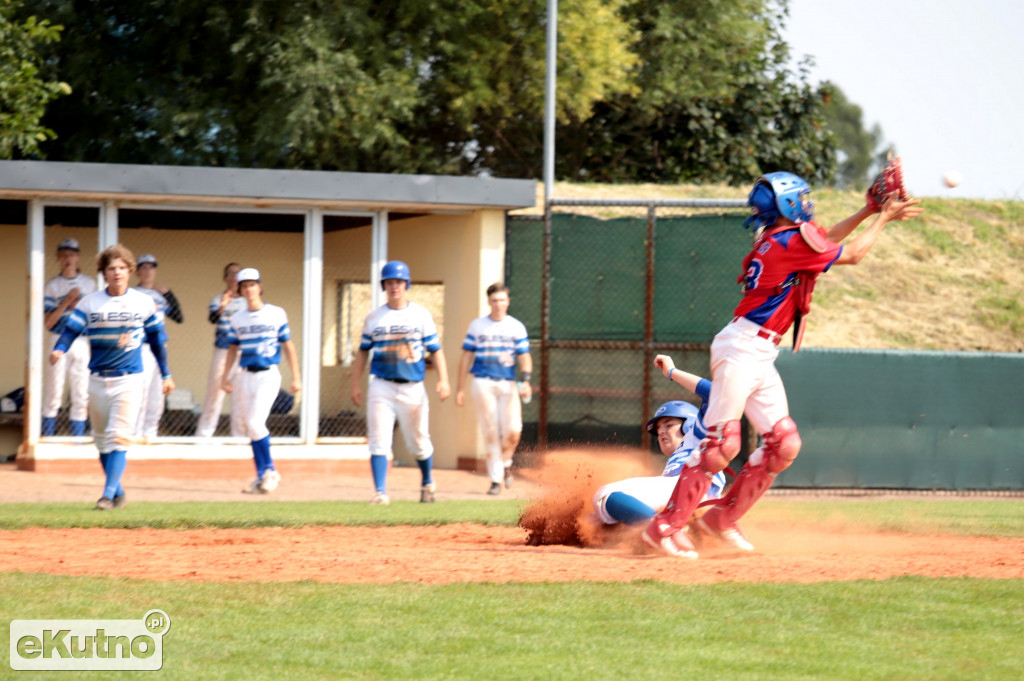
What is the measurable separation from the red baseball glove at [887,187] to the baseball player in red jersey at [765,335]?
36 mm

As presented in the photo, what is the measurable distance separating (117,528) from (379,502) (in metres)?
2.52

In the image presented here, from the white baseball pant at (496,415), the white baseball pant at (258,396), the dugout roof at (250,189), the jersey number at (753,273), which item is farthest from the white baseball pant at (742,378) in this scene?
the dugout roof at (250,189)

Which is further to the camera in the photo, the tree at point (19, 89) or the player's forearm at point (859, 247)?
the tree at point (19, 89)

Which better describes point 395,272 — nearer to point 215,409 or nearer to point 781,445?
point 215,409

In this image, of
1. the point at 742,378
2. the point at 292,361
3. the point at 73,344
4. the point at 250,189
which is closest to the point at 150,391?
the point at 73,344

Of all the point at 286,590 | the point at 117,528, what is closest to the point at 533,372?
the point at 117,528

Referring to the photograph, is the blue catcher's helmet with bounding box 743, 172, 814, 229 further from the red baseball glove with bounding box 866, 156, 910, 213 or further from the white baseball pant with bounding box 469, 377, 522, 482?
the white baseball pant with bounding box 469, 377, 522, 482

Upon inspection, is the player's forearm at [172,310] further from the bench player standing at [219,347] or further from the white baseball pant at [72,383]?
the white baseball pant at [72,383]

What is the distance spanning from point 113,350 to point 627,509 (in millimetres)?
4456

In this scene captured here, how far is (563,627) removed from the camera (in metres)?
4.77

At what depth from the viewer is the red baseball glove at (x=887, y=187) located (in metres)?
6.09

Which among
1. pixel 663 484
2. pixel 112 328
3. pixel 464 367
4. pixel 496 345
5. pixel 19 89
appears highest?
pixel 19 89

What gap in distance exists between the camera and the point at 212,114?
2105cm

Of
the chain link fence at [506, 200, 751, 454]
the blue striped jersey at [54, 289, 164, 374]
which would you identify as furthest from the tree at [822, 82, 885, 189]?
the blue striped jersey at [54, 289, 164, 374]
